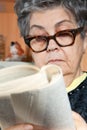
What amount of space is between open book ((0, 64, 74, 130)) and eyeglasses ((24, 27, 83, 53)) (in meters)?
0.36

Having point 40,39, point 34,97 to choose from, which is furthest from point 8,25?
point 34,97

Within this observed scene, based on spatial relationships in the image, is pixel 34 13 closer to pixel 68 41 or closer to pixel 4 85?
pixel 68 41

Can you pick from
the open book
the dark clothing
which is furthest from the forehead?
the open book

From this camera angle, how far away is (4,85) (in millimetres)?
354

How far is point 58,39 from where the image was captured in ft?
2.45

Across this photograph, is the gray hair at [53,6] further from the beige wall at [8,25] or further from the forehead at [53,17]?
the beige wall at [8,25]

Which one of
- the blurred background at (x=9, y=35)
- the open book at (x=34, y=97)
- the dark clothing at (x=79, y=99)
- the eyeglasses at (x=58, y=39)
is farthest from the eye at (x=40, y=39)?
the blurred background at (x=9, y=35)

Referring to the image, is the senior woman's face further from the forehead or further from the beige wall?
the beige wall

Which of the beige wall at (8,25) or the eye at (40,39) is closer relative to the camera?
the eye at (40,39)

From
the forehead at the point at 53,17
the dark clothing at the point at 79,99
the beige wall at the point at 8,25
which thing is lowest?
the dark clothing at the point at 79,99

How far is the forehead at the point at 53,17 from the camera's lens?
2.48 feet

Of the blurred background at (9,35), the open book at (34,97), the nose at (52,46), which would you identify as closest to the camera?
the open book at (34,97)

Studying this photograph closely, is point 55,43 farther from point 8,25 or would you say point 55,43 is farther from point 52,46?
point 8,25

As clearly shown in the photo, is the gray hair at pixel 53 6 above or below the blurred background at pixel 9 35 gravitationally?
above
